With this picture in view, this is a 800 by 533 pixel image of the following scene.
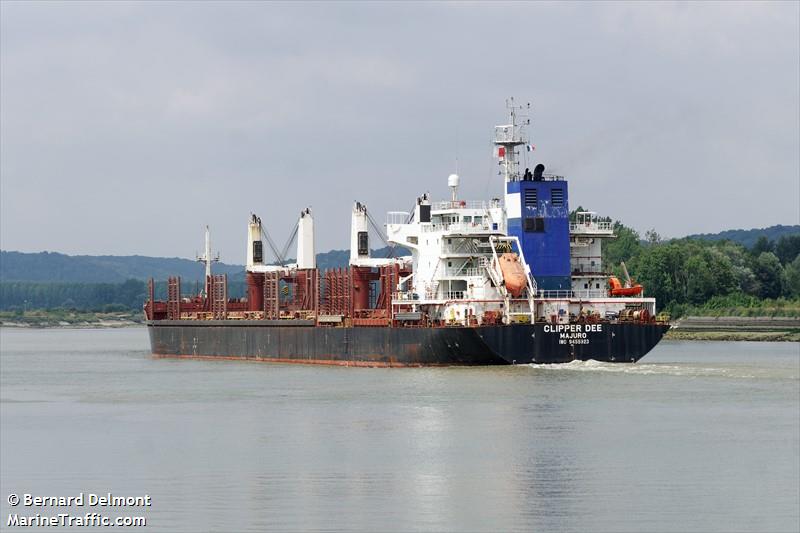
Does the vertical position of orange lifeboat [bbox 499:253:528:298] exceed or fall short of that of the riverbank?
it exceeds it

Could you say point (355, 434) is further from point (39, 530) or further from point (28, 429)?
point (39, 530)

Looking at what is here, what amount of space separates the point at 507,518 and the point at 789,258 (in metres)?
153

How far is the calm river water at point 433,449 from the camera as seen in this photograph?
26766 mm

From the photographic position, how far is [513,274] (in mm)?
56625

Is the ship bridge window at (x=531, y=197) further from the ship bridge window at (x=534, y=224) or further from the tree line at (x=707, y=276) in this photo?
the tree line at (x=707, y=276)

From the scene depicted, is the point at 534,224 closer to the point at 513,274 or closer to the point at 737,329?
the point at 513,274

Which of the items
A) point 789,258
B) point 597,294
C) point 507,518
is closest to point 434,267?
point 597,294

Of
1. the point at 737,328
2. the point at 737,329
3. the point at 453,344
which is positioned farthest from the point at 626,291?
the point at 737,328

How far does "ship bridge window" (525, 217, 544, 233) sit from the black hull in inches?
192

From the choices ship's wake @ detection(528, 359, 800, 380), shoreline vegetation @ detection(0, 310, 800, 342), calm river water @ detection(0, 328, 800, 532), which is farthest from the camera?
shoreline vegetation @ detection(0, 310, 800, 342)

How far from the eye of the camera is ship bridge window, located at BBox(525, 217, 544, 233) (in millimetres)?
58312

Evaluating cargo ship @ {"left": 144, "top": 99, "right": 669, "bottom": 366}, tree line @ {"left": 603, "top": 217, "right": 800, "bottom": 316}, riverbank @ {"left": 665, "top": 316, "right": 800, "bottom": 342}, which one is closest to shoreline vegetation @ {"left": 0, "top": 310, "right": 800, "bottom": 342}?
riverbank @ {"left": 665, "top": 316, "right": 800, "bottom": 342}

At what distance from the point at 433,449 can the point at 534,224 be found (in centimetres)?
2476

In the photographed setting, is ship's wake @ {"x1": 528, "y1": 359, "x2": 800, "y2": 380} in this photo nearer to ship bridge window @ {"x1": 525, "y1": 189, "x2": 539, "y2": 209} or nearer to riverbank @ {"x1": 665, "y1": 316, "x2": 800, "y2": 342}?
ship bridge window @ {"x1": 525, "y1": 189, "x2": 539, "y2": 209}
